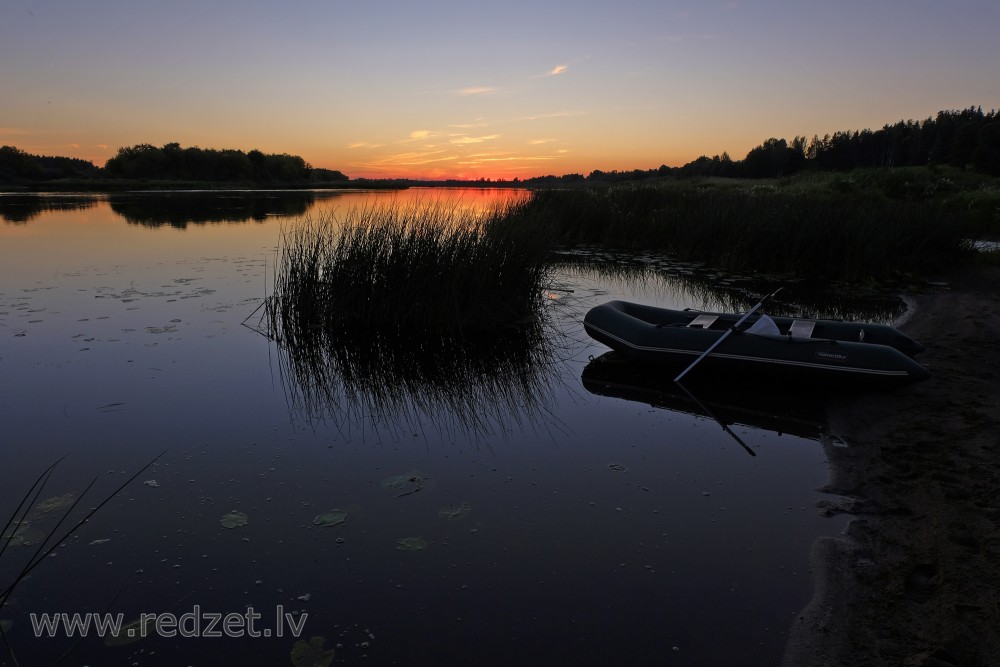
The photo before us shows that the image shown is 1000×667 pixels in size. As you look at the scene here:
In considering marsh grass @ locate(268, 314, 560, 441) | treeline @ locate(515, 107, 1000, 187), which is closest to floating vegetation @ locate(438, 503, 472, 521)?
marsh grass @ locate(268, 314, 560, 441)

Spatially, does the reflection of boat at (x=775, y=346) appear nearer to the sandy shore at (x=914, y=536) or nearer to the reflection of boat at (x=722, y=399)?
the reflection of boat at (x=722, y=399)

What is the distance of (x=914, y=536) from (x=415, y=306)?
220 inches

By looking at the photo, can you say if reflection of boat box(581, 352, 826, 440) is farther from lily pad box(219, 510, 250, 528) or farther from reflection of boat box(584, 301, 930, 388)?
lily pad box(219, 510, 250, 528)

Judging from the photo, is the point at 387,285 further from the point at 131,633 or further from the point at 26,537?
the point at 131,633

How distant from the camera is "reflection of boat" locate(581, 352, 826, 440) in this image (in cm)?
478

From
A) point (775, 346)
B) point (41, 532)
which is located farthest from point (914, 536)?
point (41, 532)

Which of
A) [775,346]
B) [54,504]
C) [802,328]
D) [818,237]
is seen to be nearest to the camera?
[54,504]

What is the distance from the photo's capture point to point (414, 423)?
4.75m

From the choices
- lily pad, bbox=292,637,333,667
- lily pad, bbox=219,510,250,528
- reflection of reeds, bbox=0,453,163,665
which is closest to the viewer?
lily pad, bbox=292,637,333,667

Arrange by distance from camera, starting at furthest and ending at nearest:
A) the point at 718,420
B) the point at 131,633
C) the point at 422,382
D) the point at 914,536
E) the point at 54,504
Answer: the point at 422,382
the point at 718,420
the point at 54,504
the point at 914,536
the point at 131,633

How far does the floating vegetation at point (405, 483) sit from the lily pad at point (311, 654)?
3.99 ft

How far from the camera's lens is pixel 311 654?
2314mm

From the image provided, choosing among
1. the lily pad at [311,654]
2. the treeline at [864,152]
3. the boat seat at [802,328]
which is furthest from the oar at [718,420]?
the treeline at [864,152]

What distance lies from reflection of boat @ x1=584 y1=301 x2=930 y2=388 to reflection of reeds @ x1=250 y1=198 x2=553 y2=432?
3.08ft
